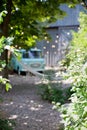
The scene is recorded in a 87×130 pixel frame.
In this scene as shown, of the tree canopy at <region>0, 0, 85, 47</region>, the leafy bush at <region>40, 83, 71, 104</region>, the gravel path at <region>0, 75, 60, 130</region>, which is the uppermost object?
the tree canopy at <region>0, 0, 85, 47</region>

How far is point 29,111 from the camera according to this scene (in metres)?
8.48

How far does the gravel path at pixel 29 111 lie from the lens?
279 inches

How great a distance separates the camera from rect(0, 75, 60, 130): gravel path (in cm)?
710

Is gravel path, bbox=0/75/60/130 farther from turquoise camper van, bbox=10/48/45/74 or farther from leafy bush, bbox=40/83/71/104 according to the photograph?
turquoise camper van, bbox=10/48/45/74

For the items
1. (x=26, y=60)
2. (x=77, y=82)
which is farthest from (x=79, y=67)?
(x=26, y=60)

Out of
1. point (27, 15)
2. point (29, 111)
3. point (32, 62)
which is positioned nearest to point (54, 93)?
point (29, 111)

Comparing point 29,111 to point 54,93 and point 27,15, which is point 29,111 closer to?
point 54,93

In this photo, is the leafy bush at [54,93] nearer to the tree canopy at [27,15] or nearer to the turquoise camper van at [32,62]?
the tree canopy at [27,15]

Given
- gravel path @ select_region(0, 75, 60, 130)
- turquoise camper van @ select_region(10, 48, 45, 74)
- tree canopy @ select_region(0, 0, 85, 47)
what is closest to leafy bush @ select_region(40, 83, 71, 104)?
gravel path @ select_region(0, 75, 60, 130)

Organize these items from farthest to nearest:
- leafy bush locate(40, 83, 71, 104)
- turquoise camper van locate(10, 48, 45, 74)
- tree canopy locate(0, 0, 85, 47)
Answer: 1. turquoise camper van locate(10, 48, 45, 74)
2. tree canopy locate(0, 0, 85, 47)
3. leafy bush locate(40, 83, 71, 104)

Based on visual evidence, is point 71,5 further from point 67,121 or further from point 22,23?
point 67,121

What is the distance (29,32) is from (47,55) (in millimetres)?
12800

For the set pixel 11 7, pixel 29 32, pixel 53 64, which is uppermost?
pixel 11 7

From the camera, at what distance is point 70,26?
24828 mm
